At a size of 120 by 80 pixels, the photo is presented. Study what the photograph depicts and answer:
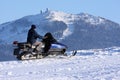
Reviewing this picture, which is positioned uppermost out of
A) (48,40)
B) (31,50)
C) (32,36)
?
(32,36)

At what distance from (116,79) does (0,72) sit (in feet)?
17.5

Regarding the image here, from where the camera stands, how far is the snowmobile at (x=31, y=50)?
1006 inches

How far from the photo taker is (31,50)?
85.7 feet

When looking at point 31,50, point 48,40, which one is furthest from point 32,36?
point 48,40

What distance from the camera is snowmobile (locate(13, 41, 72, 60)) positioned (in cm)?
2556

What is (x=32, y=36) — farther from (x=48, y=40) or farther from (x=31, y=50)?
(x=48, y=40)

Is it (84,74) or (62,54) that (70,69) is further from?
(62,54)

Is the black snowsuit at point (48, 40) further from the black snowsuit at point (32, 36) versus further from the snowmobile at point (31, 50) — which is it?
the black snowsuit at point (32, 36)

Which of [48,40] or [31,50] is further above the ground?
[48,40]

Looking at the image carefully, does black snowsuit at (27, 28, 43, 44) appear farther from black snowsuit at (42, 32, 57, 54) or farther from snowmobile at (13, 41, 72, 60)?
black snowsuit at (42, 32, 57, 54)

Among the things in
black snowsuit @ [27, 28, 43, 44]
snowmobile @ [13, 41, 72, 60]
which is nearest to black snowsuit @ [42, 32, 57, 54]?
snowmobile @ [13, 41, 72, 60]

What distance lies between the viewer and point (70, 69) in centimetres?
1831

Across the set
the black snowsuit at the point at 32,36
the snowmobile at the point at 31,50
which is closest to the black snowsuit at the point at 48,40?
the snowmobile at the point at 31,50

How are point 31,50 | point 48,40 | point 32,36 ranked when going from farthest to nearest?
point 48,40
point 31,50
point 32,36
